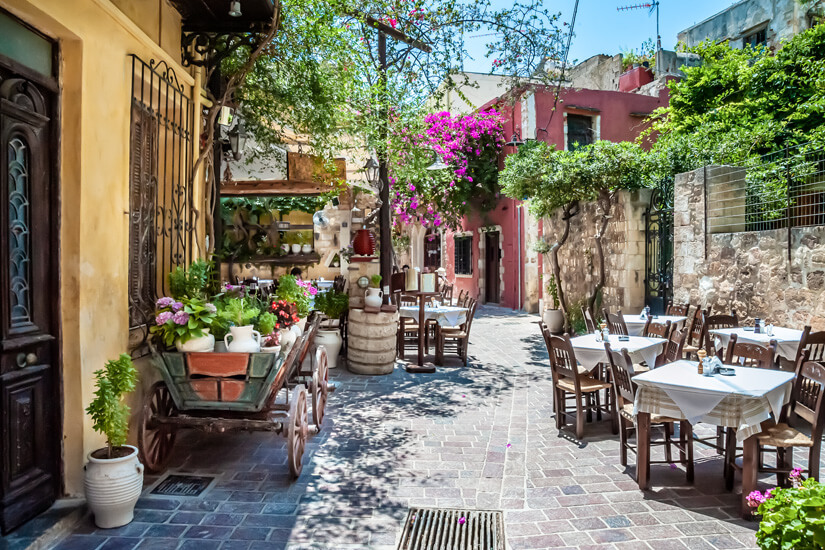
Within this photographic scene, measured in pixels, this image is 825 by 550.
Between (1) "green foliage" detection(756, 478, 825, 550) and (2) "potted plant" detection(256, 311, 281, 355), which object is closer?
(1) "green foliage" detection(756, 478, 825, 550)

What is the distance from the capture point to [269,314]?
4.09m

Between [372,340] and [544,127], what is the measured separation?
33.6ft

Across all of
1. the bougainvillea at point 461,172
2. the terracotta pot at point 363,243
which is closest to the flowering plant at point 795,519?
the terracotta pot at point 363,243

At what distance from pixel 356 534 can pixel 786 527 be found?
2220 mm

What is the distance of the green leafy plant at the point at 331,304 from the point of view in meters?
8.20

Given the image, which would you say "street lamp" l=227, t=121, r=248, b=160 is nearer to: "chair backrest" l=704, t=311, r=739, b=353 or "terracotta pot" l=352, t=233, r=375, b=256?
"terracotta pot" l=352, t=233, r=375, b=256

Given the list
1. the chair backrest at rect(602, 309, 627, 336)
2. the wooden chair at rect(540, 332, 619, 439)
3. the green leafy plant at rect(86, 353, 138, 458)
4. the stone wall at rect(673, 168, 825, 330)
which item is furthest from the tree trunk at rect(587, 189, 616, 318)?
the green leafy plant at rect(86, 353, 138, 458)

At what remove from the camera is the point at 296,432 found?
3961 millimetres

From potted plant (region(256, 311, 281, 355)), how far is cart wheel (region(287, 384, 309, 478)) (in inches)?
16.2

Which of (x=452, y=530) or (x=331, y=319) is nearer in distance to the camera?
(x=452, y=530)

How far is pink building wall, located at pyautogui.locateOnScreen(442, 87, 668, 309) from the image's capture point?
50.6ft

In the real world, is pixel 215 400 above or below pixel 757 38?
below

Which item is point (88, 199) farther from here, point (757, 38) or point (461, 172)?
point (757, 38)

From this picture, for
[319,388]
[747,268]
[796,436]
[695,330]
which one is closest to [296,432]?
[319,388]
